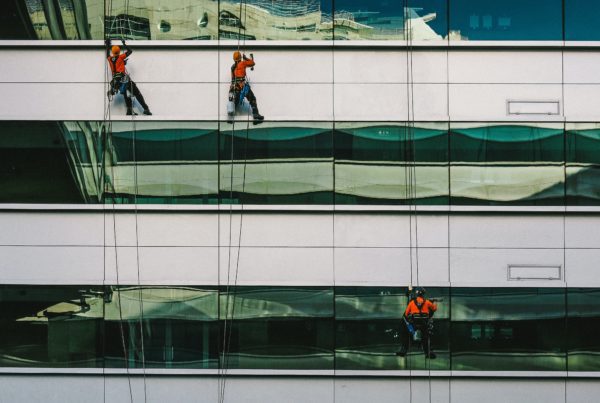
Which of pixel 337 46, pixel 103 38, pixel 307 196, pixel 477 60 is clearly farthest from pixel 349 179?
pixel 103 38

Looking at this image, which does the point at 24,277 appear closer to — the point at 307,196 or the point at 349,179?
the point at 307,196

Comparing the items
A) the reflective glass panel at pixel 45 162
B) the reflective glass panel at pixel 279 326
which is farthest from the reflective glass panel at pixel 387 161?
the reflective glass panel at pixel 45 162

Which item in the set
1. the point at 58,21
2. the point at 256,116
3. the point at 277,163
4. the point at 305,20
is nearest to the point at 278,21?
the point at 305,20

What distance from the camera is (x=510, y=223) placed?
11.4 m

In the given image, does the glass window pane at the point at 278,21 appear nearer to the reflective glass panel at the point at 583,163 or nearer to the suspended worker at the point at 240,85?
the suspended worker at the point at 240,85

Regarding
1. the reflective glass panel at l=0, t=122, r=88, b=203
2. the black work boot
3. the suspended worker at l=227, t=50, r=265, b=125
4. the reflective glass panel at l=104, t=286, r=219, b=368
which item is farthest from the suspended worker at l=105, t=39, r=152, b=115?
the reflective glass panel at l=104, t=286, r=219, b=368

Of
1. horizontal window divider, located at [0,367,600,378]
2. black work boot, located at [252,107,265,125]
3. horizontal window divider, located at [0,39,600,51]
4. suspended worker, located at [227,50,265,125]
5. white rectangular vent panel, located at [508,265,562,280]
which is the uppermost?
horizontal window divider, located at [0,39,600,51]

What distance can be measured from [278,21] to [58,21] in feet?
13.6

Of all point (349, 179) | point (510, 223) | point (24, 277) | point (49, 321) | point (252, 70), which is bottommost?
point (49, 321)

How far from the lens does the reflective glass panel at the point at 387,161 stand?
11.5m

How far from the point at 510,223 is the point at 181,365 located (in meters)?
6.64

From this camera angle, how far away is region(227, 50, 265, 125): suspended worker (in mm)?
11055

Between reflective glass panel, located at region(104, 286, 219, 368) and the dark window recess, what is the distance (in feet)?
15.5

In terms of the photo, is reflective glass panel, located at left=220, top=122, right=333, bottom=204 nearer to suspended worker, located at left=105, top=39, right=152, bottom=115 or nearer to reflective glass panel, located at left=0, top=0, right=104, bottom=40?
suspended worker, located at left=105, top=39, right=152, bottom=115
